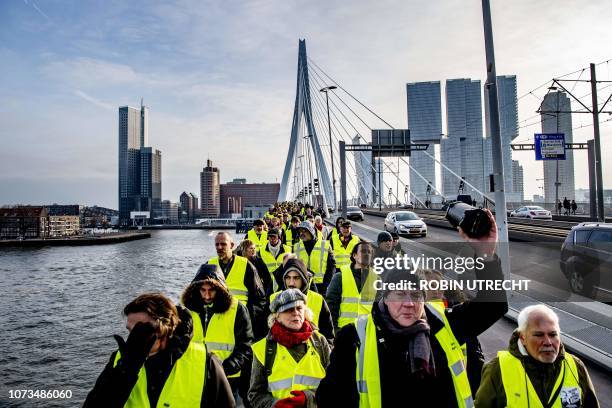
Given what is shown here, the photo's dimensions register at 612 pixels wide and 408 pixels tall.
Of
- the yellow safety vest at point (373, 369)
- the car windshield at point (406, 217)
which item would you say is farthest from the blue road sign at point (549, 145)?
the yellow safety vest at point (373, 369)

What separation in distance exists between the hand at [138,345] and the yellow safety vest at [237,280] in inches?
122

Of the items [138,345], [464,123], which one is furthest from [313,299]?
[464,123]

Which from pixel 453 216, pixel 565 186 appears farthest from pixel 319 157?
pixel 565 186

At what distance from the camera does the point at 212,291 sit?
3.56m

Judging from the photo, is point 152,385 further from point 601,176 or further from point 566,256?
point 601,176

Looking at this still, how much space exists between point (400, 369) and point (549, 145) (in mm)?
28535

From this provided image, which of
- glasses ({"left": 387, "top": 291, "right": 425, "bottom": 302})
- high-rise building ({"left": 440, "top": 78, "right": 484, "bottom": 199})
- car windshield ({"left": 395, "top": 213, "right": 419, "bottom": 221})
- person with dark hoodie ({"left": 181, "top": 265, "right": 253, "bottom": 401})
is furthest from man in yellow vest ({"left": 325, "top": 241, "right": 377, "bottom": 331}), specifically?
high-rise building ({"left": 440, "top": 78, "right": 484, "bottom": 199})

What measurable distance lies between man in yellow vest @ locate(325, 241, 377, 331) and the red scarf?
4.95ft

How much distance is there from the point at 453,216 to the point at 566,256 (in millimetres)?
8172

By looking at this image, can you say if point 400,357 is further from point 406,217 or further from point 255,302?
point 406,217

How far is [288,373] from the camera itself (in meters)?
2.83

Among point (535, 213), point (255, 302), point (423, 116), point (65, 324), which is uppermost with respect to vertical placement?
point (423, 116)

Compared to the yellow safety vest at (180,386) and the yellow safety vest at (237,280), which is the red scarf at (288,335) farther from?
the yellow safety vest at (237,280)

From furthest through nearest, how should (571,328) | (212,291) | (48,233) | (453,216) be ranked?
(48,233), (571,328), (212,291), (453,216)
